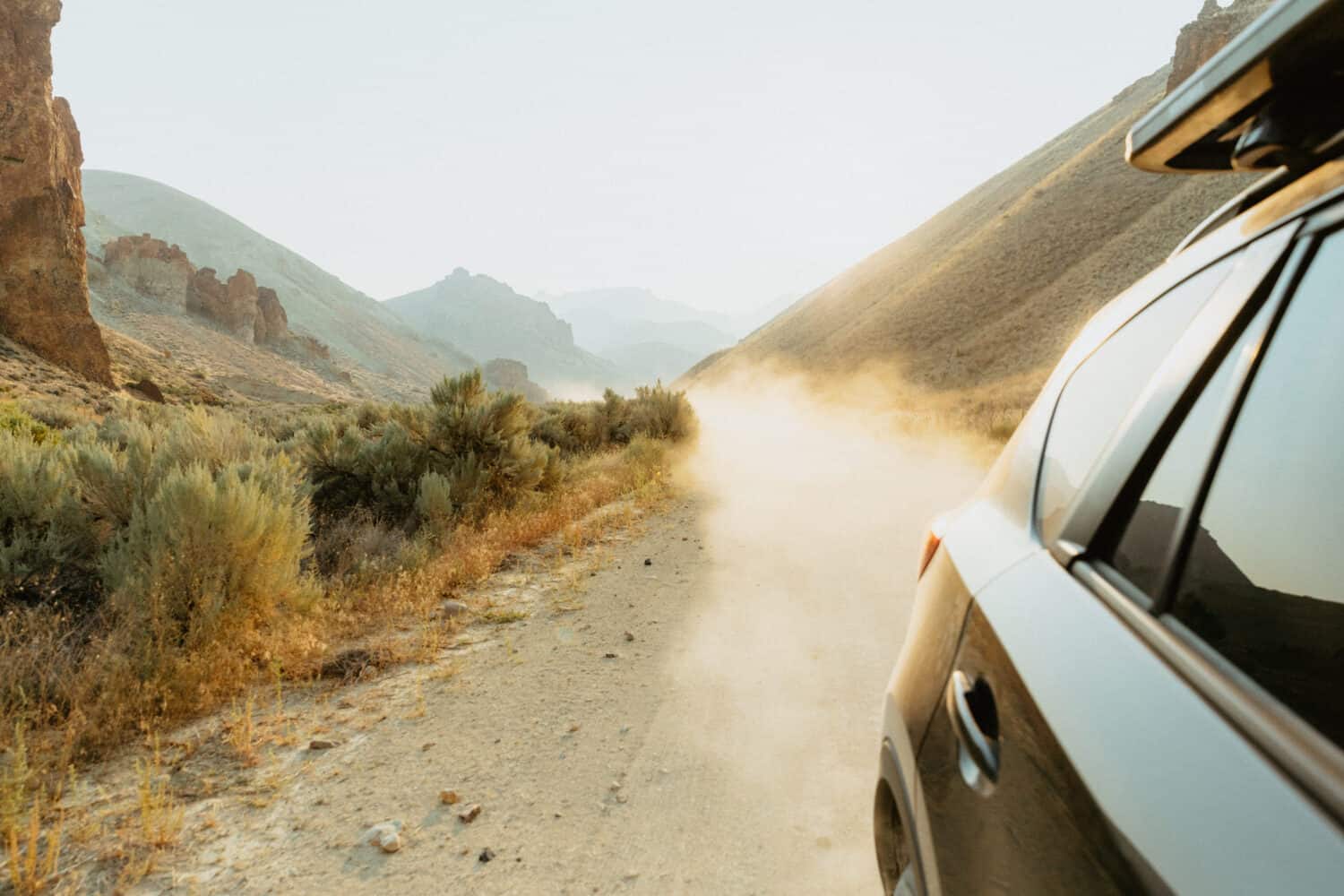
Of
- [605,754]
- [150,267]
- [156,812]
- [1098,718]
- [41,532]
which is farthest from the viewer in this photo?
[150,267]

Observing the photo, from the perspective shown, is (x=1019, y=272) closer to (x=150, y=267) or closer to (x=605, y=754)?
(x=605, y=754)

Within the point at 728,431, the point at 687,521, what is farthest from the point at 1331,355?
the point at 728,431

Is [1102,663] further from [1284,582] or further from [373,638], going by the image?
[373,638]

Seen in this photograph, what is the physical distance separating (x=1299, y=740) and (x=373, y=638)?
15.1 ft

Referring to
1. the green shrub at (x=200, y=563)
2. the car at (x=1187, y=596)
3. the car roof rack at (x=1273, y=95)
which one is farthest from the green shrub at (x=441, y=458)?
the car roof rack at (x=1273, y=95)

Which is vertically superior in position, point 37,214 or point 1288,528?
point 37,214

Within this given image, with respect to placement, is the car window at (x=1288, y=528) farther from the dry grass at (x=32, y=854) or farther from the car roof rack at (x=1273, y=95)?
the dry grass at (x=32, y=854)

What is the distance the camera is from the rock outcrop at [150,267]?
6506cm

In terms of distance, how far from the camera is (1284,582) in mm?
879

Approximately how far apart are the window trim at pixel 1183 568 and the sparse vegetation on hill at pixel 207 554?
3643mm

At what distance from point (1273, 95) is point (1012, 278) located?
191 feet

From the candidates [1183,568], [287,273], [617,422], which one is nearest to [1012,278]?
[617,422]

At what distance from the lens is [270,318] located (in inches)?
2928

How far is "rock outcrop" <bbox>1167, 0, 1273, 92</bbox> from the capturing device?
58.8 m
